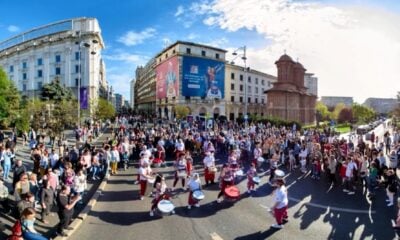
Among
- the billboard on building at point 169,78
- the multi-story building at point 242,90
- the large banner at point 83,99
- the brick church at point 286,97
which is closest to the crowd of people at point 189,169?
the large banner at point 83,99

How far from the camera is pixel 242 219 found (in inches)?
441

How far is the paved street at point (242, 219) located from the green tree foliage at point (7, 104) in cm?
2674

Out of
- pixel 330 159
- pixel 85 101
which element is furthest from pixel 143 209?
pixel 85 101

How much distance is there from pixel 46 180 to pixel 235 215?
6838 millimetres

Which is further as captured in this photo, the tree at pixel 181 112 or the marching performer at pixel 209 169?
the tree at pixel 181 112

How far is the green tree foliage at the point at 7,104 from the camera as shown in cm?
3570

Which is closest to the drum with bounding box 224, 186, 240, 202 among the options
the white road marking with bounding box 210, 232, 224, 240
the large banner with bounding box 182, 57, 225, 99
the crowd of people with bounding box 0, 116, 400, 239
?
the crowd of people with bounding box 0, 116, 400, 239

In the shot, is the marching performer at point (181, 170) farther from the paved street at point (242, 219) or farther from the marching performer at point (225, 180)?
the marching performer at point (225, 180)

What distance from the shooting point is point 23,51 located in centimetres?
7688

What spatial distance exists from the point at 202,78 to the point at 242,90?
25655 mm

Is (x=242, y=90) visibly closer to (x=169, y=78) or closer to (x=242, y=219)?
(x=169, y=78)

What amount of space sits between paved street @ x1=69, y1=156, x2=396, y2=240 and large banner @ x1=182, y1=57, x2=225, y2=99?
5211 cm

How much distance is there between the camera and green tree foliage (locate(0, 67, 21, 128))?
35.7 m

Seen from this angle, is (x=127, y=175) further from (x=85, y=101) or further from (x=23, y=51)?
(x=23, y=51)
